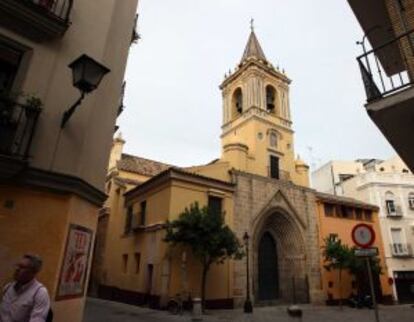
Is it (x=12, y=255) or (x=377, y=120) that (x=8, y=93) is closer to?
(x=12, y=255)

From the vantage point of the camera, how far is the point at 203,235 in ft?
52.0

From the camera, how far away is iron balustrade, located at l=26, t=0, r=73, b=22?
21.1ft

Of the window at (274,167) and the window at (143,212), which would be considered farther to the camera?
the window at (274,167)

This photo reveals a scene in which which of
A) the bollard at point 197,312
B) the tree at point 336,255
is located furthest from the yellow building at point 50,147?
the tree at point 336,255

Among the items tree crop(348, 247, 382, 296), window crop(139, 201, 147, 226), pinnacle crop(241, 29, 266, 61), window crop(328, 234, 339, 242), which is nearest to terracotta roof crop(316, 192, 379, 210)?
window crop(328, 234, 339, 242)

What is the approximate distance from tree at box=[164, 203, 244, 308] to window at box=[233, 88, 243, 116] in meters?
14.5

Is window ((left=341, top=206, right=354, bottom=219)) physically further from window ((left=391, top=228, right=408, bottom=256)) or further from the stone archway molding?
window ((left=391, top=228, right=408, bottom=256))

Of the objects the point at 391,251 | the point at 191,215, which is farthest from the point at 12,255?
the point at 391,251

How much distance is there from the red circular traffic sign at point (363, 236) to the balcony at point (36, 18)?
23.4 feet

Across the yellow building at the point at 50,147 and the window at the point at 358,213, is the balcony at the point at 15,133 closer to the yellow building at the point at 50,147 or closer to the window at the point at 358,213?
the yellow building at the point at 50,147

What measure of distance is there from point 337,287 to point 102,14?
2348cm

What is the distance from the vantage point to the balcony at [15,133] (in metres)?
5.29

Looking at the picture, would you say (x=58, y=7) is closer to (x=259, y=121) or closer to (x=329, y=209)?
(x=259, y=121)

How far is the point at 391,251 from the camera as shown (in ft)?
92.3
